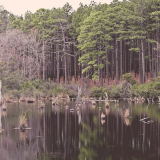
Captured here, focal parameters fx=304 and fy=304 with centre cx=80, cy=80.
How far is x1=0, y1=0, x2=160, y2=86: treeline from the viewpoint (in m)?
50.2

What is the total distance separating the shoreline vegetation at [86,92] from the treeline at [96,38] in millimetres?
4628

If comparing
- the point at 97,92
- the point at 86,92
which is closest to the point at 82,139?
the point at 97,92

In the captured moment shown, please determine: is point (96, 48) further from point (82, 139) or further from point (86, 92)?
point (82, 139)

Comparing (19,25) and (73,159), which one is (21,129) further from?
(19,25)

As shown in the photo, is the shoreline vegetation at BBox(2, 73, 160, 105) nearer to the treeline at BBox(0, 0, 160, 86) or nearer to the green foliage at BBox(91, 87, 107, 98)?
the green foliage at BBox(91, 87, 107, 98)

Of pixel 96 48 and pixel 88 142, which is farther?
pixel 96 48

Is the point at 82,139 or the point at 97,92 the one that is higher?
the point at 97,92

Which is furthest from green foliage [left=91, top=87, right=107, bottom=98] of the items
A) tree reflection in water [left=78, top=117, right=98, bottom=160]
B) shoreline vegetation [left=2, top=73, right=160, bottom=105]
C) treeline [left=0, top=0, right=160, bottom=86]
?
tree reflection in water [left=78, top=117, right=98, bottom=160]

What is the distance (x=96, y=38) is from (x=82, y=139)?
38669 mm

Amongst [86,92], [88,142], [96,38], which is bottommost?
[88,142]

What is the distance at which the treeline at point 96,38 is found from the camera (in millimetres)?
50188

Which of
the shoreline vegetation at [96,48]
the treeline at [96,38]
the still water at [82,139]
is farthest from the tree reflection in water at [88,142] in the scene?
the treeline at [96,38]

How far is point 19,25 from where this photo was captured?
73.4m

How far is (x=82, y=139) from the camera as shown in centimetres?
1550
